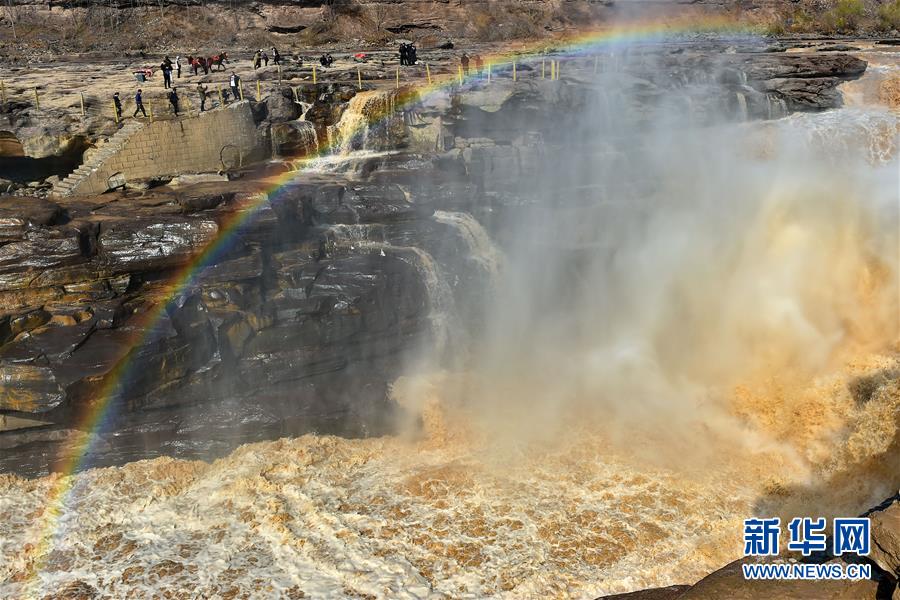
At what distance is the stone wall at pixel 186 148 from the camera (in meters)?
18.2

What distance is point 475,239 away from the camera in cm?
1694

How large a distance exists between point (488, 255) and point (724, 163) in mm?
7591

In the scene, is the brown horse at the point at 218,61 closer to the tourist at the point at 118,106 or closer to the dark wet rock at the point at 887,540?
the tourist at the point at 118,106

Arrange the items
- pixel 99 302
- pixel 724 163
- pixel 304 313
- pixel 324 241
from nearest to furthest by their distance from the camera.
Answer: pixel 99 302 → pixel 304 313 → pixel 324 241 → pixel 724 163

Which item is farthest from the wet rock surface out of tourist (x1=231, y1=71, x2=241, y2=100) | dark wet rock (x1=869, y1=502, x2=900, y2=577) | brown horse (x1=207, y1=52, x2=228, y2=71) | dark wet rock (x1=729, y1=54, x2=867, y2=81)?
dark wet rock (x1=729, y1=54, x2=867, y2=81)

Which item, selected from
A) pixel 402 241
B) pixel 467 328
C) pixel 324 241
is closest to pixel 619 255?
pixel 467 328

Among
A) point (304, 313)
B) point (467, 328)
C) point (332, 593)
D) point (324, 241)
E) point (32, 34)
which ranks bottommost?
point (332, 593)

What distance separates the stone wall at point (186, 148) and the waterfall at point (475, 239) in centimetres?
680

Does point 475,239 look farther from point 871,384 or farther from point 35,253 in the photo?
point 35,253

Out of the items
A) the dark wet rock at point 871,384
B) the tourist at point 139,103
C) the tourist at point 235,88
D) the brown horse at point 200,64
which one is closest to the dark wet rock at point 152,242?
the tourist at point 139,103

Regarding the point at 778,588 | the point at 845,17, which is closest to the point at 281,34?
the point at 845,17

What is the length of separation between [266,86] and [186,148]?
5.49m

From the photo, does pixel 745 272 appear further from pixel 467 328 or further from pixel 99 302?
pixel 99 302

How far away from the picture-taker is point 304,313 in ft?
47.3
